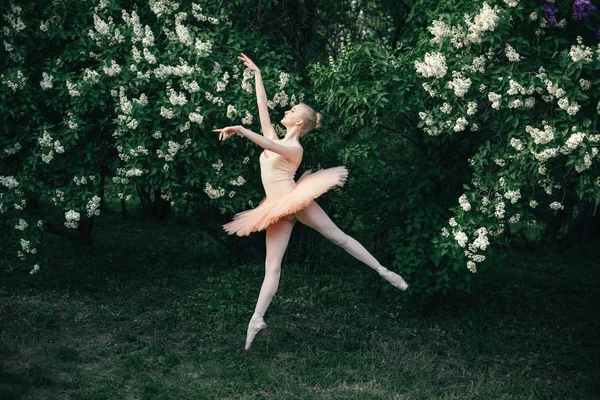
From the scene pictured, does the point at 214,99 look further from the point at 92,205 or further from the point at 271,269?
the point at 271,269

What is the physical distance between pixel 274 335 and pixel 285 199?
5.41 ft

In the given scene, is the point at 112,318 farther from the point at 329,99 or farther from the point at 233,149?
the point at 329,99

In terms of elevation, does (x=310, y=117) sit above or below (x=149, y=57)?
below

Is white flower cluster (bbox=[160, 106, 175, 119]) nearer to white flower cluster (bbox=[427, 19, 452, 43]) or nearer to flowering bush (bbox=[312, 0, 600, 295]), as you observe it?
flowering bush (bbox=[312, 0, 600, 295])

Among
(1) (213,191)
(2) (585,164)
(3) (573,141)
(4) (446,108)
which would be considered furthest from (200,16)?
(2) (585,164)

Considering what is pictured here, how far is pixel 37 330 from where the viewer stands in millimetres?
6336

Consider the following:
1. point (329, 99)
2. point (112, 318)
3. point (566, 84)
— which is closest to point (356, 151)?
point (329, 99)

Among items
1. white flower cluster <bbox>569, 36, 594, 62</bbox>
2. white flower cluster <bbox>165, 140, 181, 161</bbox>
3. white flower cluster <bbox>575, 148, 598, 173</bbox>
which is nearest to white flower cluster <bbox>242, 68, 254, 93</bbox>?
white flower cluster <bbox>165, 140, 181, 161</bbox>

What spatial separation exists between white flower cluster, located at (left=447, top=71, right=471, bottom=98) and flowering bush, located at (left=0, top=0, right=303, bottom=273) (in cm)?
169

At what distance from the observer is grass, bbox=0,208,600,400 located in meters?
5.45

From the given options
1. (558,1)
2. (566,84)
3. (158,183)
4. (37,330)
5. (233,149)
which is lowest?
(37,330)

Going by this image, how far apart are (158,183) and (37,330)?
171cm

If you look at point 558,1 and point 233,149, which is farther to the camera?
point 233,149

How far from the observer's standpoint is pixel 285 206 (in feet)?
17.5
